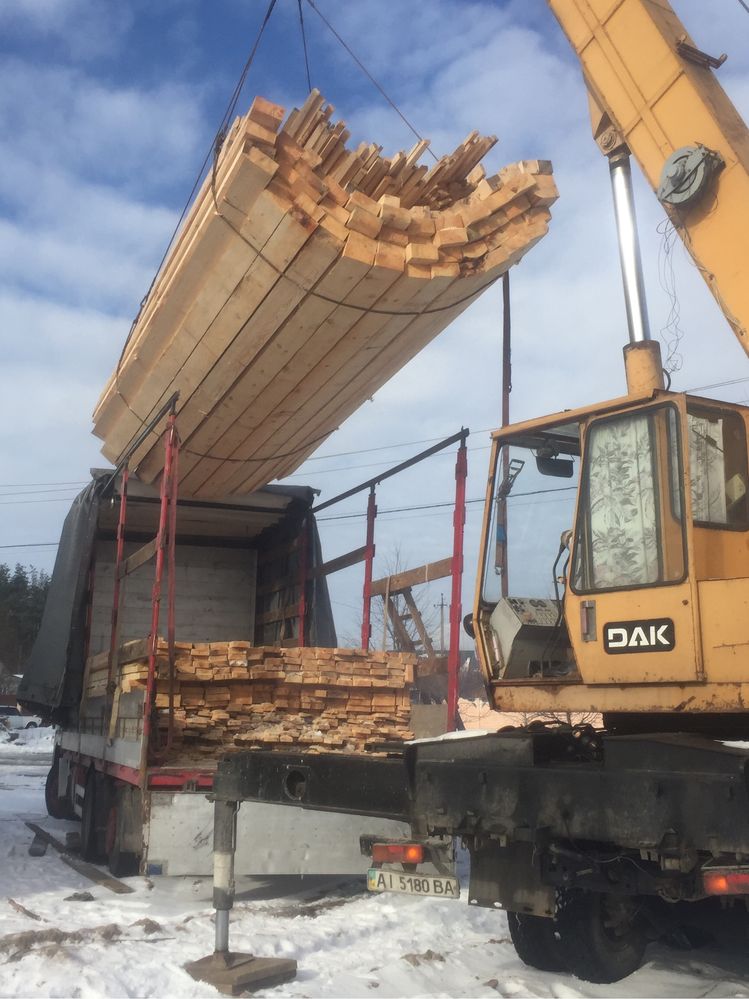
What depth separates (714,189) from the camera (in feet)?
14.9

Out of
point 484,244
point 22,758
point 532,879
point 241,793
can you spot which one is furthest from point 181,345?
point 22,758

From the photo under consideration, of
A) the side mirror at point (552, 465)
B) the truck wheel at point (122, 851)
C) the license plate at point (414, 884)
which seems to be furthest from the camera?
the truck wheel at point (122, 851)

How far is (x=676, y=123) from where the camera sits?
15.7ft

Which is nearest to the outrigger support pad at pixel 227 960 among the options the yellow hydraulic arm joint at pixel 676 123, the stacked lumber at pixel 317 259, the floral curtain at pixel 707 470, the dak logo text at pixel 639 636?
the dak logo text at pixel 639 636

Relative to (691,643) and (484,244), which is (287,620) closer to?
(484,244)

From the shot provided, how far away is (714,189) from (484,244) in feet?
5.70

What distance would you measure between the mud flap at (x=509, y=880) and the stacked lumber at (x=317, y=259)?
339cm

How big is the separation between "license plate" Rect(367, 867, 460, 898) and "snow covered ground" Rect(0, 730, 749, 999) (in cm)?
70

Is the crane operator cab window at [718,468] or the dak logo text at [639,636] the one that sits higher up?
the crane operator cab window at [718,468]

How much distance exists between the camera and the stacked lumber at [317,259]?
5.70 meters

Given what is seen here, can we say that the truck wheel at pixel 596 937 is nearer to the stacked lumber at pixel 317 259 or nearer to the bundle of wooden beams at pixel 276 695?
the bundle of wooden beams at pixel 276 695

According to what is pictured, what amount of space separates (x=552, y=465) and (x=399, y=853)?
1.93 meters

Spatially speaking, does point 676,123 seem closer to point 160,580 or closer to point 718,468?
point 718,468

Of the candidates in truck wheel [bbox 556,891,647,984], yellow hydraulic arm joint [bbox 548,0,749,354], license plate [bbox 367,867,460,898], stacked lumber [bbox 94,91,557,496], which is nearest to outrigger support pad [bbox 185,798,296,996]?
license plate [bbox 367,867,460,898]
